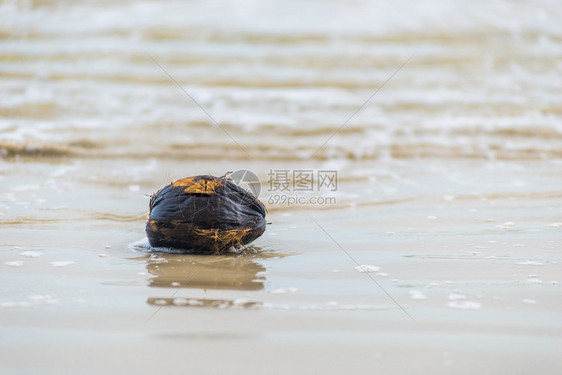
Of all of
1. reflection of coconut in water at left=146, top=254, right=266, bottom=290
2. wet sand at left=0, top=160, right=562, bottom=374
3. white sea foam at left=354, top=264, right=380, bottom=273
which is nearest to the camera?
wet sand at left=0, top=160, right=562, bottom=374

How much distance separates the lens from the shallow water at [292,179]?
1.35 m

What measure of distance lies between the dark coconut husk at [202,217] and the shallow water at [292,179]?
0.07 meters

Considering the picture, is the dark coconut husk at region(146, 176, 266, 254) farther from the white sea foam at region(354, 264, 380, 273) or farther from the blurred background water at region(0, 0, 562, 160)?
the blurred background water at region(0, 0, 562, 160)

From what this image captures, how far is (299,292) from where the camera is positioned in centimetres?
163

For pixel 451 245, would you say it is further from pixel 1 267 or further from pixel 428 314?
pixel 1 267

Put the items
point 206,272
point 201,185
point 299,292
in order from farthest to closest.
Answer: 1. point 201,185
2. point 206,272
3. point 299,292

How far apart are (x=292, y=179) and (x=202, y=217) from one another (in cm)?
153

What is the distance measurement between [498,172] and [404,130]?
0.93m

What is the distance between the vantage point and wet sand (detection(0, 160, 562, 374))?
1.26m

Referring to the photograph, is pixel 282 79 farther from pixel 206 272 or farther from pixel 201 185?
pixel 206 272

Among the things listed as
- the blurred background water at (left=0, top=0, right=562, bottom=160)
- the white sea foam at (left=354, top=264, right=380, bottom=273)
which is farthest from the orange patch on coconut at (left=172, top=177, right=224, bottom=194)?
the blurred background water at (left=0, top=0, right=562, bottom=160)

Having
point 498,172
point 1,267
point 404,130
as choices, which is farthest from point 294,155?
point 1,267

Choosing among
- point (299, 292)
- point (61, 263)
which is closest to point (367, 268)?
point (299, 292)

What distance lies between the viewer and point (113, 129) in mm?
4102
